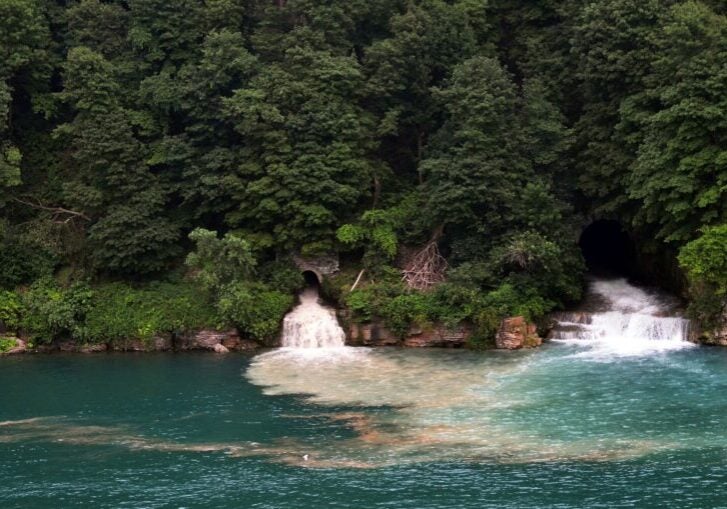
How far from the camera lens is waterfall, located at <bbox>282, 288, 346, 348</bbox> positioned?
42.9m

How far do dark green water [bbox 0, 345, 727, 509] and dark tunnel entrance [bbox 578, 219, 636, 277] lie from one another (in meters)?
9.37

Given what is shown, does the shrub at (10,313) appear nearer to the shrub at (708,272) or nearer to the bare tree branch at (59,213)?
the bare tree branch at (59,213)

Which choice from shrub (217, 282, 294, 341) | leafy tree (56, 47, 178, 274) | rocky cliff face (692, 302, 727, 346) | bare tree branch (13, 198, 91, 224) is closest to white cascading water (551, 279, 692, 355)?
rocky cliff face (692, 302, 727, 346)

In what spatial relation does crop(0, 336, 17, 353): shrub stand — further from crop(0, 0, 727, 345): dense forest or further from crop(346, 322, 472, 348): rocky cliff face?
crop(346, 322, 472, 348): rocky cliff face

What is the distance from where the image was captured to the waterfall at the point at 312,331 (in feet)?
141

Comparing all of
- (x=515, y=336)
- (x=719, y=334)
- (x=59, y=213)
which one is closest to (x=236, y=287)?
(x=59, y=213)

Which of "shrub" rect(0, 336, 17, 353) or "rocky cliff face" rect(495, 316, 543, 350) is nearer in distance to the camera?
"rocky cliff face" rect(495, 316, 543, 350)

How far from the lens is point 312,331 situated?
141 feet

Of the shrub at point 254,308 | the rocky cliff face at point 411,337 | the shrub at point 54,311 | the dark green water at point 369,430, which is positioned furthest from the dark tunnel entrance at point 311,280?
the shrub at point 54,311

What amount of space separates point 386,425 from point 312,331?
1287 cm

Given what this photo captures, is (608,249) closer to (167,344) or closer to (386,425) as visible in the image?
Answer: (167,344)

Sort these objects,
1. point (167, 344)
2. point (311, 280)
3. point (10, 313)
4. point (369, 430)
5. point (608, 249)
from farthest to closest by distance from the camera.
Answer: point (608, 249) → point (311, 280) → point (10, 313) → point (167, 344) → point (369, 430)

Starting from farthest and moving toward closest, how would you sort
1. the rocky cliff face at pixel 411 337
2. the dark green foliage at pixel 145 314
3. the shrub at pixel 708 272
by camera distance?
1. the dark green foliage at pixel 145 314
2. the rocky cliff face at pixel 411 337
3. the shrub at pixel 708 272

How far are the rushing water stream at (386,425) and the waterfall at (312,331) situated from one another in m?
0.14
